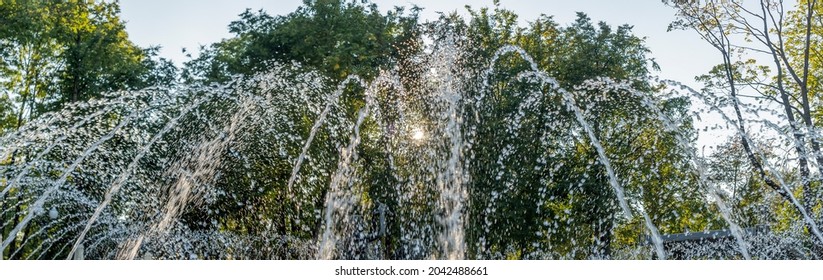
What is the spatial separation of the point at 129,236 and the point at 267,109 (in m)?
2.86

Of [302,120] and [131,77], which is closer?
[302,120]

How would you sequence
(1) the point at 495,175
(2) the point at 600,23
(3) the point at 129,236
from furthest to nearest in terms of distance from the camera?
(2) the point at 600,23, (1) the point at 495,175, (3) the point at 129,236

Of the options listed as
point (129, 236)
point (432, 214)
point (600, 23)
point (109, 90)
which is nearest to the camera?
point (432, 214)

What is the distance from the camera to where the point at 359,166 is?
1270 cm

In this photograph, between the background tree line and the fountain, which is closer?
the fountain

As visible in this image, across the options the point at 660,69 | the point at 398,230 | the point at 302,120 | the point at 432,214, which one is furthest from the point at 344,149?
the point at 660,69

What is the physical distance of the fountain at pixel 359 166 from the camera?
11.7m

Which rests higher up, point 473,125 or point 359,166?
point 473,125

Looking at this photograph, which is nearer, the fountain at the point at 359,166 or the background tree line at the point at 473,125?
the fountain at the point at 359,166

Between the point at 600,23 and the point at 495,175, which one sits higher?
the point at 600,23

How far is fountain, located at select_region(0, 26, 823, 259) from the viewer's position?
11.7m

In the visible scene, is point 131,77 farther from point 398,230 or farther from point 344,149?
point 398,230

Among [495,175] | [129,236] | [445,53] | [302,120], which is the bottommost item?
[129,236]

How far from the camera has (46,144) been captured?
11070 millimetres
